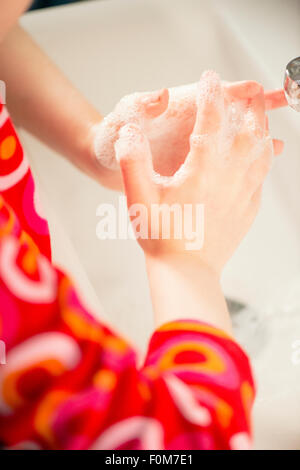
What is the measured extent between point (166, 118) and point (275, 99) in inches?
4.3

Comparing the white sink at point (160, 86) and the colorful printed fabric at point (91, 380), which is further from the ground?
the white sink at point (160, 86)

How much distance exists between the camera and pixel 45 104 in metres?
0.63

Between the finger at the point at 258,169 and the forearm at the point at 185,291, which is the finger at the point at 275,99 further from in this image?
the forearm at the point at 185,291

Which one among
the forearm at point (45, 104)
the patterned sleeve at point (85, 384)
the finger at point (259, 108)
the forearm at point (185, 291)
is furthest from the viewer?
the forearm at point (45, 104)

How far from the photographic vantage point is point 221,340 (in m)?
0.34

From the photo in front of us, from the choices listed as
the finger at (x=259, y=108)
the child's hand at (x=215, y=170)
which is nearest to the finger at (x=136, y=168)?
the child's hand at (x=215, y=170)

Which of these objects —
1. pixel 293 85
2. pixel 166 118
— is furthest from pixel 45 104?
pixel 293 85

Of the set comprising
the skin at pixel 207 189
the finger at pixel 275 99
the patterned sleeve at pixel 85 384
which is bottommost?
the patterned sleeve at pixel 85 384

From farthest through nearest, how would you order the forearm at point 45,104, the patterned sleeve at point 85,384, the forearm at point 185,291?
the forearm at point 45,104 → the forearm at point 185,291 → the patterned sleeve at point 85,384

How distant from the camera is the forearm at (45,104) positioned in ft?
2.00

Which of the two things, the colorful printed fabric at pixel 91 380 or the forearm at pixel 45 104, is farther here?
the forearm at pixel 45 104

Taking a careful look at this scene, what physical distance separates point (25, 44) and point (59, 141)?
124mm

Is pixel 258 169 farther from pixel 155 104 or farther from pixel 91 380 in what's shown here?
pixel 91 380

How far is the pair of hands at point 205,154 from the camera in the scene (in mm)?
430
